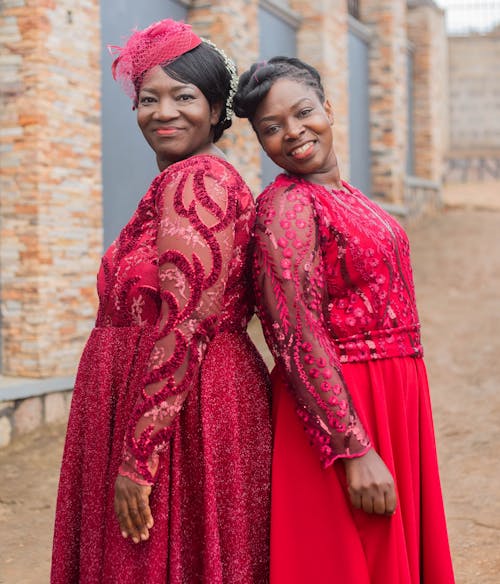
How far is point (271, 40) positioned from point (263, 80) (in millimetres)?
8313

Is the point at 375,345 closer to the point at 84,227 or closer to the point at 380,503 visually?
the point at 380,503

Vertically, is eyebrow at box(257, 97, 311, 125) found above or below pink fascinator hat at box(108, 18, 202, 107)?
below

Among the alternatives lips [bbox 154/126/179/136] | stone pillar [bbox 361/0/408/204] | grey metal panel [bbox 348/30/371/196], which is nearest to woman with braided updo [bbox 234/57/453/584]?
lips [bbox 154/126/179/136]

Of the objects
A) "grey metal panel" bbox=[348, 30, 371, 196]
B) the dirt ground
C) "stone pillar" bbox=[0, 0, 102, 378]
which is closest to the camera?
the dirt ground

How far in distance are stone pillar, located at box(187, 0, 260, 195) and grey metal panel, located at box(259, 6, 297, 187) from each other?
721 millimetres

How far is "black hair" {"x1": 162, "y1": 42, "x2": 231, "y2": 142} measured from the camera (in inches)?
88.5

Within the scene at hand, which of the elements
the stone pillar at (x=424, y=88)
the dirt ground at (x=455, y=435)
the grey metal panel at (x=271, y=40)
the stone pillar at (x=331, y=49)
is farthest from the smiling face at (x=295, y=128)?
the stone pillar at (x=424, y=88)

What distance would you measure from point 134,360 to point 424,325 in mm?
8031

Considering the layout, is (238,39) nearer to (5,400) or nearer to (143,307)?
(5,400)

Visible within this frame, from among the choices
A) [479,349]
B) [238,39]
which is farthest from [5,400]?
[479,349]

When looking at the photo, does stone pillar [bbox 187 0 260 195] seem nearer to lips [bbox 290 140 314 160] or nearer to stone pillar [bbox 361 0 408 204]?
stone pillar [bbox 361 0 408 204]

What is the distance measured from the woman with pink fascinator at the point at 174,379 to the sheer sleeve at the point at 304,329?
100 millimetres

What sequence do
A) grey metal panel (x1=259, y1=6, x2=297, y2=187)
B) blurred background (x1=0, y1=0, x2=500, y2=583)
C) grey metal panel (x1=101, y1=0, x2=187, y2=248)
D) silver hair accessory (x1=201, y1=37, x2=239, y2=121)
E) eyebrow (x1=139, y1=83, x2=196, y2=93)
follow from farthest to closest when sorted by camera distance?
1. grey metal panel (x1=259, y1=6, x2=297, y2=187)
2. grey metal panel (x1=101, y1=0, x2=187, y2=248)
3. blurred background (x1=0, y1=0, x2=500, y2=583)
4. silver hair accessory (x1=201, y1=37, x2=239, y2=121)
5. eyebrow (x1=139, y1=83, x2=196, y2=93)

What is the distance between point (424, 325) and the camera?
989cm
